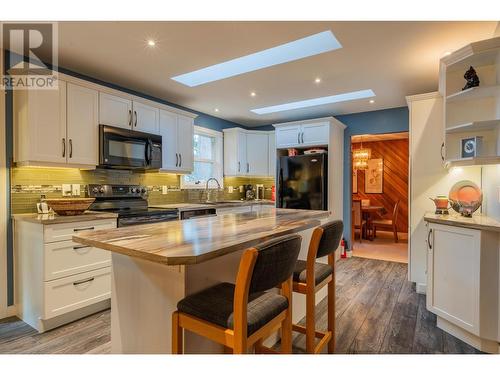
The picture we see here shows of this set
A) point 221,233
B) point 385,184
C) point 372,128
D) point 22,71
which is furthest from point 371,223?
point 22,71

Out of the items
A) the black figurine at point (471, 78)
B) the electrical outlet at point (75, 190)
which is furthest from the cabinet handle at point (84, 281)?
the black figurine at point (471, 78)

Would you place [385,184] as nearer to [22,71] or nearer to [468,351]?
[468,351]

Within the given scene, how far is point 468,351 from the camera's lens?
79.4 inches

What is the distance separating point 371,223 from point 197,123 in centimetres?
426

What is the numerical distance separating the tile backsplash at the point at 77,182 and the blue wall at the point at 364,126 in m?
2.47

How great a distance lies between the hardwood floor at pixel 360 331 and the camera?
2055mm

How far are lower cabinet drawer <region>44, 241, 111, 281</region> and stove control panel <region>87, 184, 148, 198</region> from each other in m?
0.82

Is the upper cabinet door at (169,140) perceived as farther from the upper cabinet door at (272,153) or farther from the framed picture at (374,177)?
the framed picture at (374,177)

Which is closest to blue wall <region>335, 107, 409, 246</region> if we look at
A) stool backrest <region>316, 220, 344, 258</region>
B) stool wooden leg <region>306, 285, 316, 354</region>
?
stool backrest <region>316, 220, 344, 258</region>

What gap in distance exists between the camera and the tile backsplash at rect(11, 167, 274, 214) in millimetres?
2664

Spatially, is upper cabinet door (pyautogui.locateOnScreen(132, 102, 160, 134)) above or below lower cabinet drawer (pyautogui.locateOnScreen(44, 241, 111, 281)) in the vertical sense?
above

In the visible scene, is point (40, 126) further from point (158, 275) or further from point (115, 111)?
point (158, 275)

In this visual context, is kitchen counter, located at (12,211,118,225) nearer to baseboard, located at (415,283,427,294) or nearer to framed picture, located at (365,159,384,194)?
baseboard, located at (415,283,427,294)
